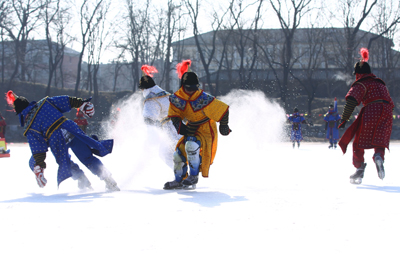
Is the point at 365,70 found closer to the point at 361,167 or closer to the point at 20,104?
the point at 361,167

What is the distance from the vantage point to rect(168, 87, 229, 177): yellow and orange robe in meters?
5.43

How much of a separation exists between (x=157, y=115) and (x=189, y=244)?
12.3ft

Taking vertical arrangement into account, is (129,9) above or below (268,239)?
above


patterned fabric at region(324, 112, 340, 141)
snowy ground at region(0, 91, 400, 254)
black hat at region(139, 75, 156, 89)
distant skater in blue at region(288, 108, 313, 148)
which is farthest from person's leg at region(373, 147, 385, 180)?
distant skater in blue at region(288, 108, 313, 148)

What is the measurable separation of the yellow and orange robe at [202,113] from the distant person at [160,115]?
2.24 feet

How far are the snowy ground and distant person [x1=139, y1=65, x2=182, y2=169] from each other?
366 millimetres

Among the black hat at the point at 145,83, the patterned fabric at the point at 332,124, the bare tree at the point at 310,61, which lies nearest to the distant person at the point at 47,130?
the black hat at the point at 145,83

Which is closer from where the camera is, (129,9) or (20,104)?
(20,104)

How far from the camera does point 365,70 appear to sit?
19.9 ft

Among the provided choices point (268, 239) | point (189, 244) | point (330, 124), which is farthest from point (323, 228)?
point (330, 124)

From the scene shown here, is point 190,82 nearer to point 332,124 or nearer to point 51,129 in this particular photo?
point 51,129

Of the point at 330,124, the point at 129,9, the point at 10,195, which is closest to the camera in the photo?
the point at 10,195

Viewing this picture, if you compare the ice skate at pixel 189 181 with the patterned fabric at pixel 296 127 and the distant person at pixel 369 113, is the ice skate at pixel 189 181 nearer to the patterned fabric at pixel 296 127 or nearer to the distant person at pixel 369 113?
the distant person at pixel 369 113

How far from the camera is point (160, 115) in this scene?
650cm
